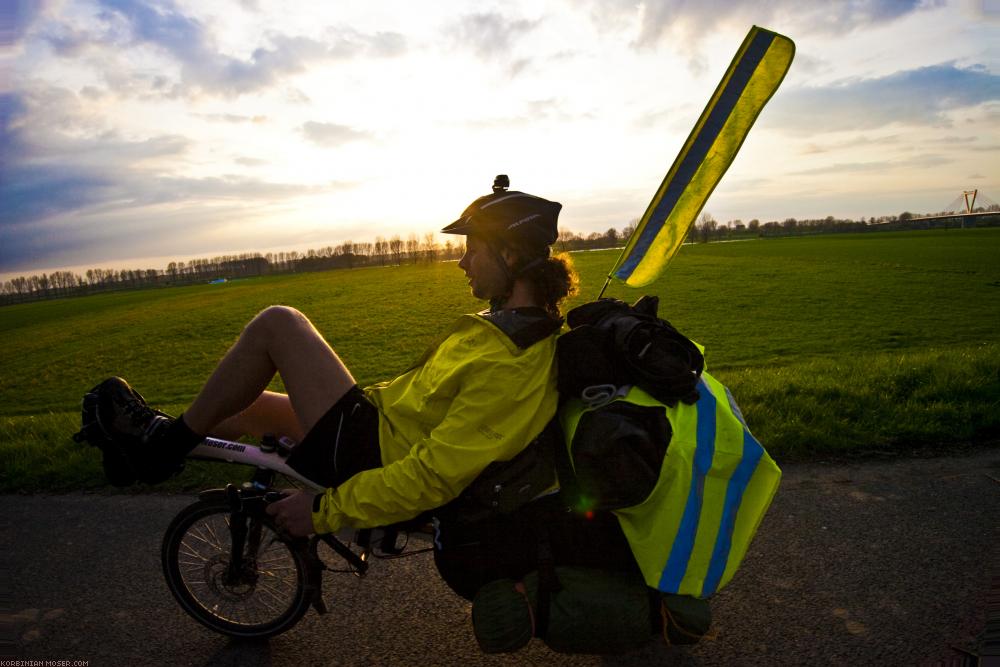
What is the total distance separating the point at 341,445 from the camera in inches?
110

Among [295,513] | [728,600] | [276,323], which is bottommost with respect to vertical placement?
[728,600]

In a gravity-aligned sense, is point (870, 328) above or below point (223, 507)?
below

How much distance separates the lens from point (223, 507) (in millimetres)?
2994

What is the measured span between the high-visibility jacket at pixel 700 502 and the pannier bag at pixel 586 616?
0.18 m

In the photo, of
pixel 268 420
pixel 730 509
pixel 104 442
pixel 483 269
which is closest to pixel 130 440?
pixel 104 442

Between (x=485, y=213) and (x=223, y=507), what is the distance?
75.7 inches

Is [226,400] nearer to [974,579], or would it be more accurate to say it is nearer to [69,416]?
[974,579]

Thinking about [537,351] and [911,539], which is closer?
[537,351]

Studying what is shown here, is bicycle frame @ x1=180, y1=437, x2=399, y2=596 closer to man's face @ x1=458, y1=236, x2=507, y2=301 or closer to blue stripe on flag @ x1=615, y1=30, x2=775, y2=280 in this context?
man's face @ x1=458, y1=236, x2=507, y2=301

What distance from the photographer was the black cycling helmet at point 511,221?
2.71m

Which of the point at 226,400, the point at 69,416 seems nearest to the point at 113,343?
the point at 69,416

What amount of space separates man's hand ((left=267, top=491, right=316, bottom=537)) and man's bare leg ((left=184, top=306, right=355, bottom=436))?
385 mm

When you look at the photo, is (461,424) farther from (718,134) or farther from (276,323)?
(718,134)

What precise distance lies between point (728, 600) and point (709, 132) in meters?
2.30
